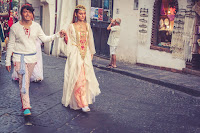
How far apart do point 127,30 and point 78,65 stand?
694 centimetres

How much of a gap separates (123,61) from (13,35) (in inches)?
310

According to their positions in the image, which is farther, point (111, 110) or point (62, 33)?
point (111, 110)

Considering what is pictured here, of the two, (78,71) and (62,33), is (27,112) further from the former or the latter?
(62,33)

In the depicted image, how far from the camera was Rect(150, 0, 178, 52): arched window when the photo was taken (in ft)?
34.7

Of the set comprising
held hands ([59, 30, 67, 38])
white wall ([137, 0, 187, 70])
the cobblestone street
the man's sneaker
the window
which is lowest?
the cobblestone street

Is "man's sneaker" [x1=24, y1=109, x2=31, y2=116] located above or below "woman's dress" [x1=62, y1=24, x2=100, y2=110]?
below

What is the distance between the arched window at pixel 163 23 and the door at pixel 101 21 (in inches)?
102

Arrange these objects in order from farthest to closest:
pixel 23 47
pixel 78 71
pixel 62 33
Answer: pixel 78 71, pixel 62 33, pixel 23 47

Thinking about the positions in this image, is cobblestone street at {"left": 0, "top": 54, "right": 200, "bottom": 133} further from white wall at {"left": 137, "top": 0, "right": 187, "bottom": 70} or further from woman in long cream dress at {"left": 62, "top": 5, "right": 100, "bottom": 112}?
white wall at {"left": 137, "top": 0, "right": 187, "bottom": 70}

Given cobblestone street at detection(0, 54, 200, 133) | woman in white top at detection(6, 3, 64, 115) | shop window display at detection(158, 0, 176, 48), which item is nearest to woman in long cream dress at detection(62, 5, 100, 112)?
cobblestone street at detection(0, 54, 200, 133)

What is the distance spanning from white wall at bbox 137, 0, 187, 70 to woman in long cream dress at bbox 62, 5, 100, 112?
5198 mm

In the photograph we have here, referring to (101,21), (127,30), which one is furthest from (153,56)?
(101,21)

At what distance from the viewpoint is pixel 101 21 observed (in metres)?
13.6

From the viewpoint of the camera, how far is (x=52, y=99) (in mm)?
6324
